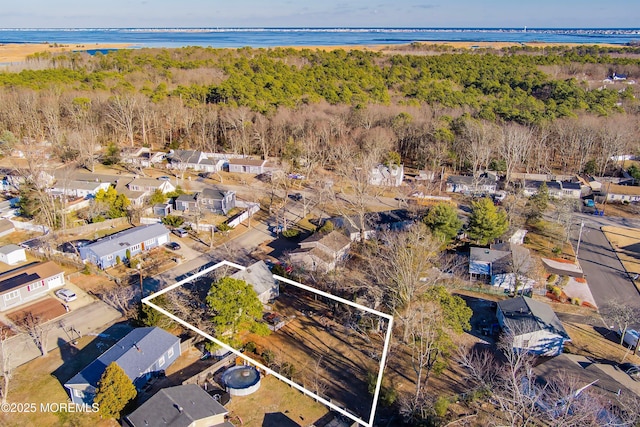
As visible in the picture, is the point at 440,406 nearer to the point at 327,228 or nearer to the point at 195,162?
the point at 327,228

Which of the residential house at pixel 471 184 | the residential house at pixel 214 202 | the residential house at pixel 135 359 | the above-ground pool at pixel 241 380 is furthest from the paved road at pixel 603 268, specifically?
the residential house at pixel 214 202

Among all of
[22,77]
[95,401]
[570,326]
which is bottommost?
[570,326]

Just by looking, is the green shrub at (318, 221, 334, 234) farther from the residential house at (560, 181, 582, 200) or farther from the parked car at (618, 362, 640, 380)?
the residential house at (560, 181, 582, 200)

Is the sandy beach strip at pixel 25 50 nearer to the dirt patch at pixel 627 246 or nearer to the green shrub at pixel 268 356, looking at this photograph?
the green shrub at pixel 268 356

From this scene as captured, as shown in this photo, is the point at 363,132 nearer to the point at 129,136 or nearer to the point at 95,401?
the point at 129,136

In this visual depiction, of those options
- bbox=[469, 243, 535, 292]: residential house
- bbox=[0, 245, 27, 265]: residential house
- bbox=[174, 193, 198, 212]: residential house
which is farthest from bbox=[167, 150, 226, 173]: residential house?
bbox=[469, 243, 535, 292]: residential house

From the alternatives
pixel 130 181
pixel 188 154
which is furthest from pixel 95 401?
pixel 188 154
